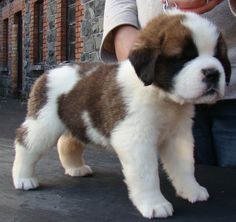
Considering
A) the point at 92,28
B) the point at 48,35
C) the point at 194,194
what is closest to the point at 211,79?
the point at 194,194

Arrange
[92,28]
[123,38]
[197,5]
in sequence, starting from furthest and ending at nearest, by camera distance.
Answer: [92,28]
[123,38]
[197,5]

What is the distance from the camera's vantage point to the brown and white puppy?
1.95m

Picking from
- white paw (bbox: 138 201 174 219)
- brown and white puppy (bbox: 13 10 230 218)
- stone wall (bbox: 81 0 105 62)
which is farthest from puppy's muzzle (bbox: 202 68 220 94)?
stone wall (bbox: 81 0 105 62)

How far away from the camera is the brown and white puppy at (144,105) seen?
6.39 ft

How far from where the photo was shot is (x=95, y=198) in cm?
230

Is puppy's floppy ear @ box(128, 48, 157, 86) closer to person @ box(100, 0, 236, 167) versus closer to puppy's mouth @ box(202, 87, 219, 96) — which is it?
puppy's mouth @ box(202, 87, 219, 96)

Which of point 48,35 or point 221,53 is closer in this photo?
point 221,53

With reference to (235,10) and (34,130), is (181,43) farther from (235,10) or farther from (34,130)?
(34,130)

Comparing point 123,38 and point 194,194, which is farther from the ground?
point 123,38

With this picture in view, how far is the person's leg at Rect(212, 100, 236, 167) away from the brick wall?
4978 millimetres

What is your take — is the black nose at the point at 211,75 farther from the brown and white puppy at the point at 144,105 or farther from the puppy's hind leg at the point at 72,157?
the puppy's hind leg at the point at 72,157

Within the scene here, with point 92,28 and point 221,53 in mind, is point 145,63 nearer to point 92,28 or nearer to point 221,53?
point 221,53

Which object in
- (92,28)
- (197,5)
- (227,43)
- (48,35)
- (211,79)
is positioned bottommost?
(211,79)

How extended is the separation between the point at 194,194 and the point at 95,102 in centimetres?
58
